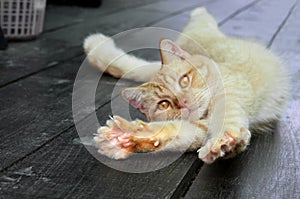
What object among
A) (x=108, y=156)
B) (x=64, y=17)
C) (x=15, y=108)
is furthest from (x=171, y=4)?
(x=108, y=156)

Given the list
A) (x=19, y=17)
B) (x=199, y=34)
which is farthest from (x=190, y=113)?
(x=19, y=17)

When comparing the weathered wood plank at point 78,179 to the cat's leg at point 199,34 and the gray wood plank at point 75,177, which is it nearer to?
the gray wood plank at point 75,177

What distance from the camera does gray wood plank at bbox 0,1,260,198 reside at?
39.3 inches

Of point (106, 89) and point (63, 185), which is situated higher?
point (63, 185)

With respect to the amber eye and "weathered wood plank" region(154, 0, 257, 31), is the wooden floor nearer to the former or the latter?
the amber eye

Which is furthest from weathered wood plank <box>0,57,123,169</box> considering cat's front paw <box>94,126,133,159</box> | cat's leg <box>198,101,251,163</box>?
cat's leg <box>198,101,251,163</box>

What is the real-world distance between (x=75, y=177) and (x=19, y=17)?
1427mm

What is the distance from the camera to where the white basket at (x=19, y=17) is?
2.31 m

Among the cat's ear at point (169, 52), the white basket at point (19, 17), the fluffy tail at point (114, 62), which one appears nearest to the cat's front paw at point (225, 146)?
the cat's ear at point (169, 52)

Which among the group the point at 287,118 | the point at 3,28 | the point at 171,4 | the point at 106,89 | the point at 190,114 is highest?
the point at 190,114

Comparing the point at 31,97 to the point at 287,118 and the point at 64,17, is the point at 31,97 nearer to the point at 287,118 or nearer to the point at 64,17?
the point at 287,118

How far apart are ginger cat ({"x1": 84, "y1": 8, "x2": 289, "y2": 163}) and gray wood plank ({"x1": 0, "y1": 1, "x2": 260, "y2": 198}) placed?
2.2 inches

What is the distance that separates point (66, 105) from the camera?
1.56 meters

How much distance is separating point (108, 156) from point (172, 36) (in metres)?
1.09
